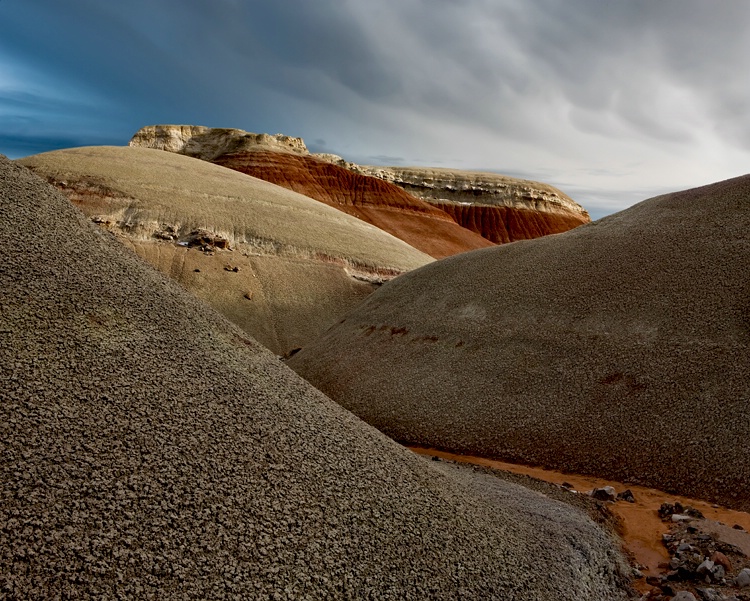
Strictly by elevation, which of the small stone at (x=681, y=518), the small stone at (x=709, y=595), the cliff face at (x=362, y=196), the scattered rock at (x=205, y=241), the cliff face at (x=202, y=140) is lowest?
the small stone at (x=681, y=518)

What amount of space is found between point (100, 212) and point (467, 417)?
23.5 metres

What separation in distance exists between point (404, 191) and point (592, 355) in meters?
57.7

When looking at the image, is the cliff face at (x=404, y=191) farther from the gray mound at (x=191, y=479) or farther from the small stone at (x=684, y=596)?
the small stone at (x=684, y=596)

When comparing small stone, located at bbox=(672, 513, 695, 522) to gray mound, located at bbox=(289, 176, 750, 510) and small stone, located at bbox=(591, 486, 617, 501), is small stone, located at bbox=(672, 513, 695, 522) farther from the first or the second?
gray mound, located at bbox=(289, 176, 750, 510)

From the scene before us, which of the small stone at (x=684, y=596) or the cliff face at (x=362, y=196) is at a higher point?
the cliff face at (x=362, y=196)

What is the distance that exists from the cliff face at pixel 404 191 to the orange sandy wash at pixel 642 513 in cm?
4552

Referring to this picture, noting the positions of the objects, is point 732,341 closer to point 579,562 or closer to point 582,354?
point 582,354

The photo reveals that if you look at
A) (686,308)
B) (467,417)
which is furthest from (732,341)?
(467,417)

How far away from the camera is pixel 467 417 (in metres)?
12.2

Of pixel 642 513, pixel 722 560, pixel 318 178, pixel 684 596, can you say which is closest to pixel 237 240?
pixel 642 513

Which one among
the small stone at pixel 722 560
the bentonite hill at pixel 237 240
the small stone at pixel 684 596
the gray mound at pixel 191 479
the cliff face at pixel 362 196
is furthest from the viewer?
the cliff face at pixel 362 196

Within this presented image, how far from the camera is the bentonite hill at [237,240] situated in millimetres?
25859

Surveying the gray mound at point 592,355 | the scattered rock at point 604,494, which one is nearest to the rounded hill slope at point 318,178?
the gray mound at point 592,355

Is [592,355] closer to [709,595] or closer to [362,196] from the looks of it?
[709,595]
